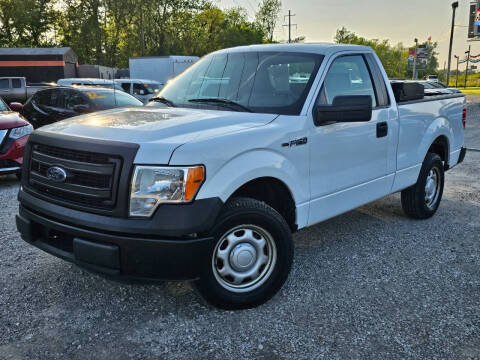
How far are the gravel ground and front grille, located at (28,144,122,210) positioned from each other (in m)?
0.84

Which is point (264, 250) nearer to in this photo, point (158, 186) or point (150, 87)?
point (158, 186)

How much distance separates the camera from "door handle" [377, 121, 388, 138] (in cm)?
405

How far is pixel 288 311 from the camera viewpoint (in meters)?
3.10

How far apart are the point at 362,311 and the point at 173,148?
5.77 ft

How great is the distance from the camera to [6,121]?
22.8ft

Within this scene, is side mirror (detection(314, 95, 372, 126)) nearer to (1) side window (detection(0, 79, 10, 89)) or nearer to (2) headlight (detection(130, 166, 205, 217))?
(2) headlight (detection(130, 166, 205, 217))

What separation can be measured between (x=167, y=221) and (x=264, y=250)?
87 centimetres

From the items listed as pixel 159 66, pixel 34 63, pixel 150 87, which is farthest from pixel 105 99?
pixel 34 63

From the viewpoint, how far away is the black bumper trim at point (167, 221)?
2553mm

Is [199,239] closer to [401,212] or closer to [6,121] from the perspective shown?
[401,212]

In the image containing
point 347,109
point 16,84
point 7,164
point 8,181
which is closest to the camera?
point 347,109

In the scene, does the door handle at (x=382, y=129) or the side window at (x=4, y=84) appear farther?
the side window at (x=4, y=84)

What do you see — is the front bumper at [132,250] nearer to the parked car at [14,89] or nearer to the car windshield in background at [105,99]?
the car windshield in background at [105,99]

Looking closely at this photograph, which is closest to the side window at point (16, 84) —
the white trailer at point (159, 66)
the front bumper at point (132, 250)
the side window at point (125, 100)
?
the white trailer at point (159, 66)
